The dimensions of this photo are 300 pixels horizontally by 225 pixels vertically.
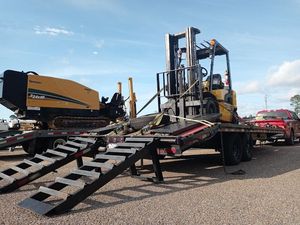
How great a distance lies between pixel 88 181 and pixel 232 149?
473cm

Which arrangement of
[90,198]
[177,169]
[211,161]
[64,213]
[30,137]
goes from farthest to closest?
[30,137] < [211,161] < [177,169] < [90,198] < [64,213]

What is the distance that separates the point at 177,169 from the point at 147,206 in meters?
3.93

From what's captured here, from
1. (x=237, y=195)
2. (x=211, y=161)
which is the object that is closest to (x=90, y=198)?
(x=237, y=195)

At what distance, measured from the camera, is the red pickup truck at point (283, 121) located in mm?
16319

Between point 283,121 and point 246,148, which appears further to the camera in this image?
point 283,121

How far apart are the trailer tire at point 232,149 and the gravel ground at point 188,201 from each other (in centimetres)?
124

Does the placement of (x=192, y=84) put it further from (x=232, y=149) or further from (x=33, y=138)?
(x=33, y=138)

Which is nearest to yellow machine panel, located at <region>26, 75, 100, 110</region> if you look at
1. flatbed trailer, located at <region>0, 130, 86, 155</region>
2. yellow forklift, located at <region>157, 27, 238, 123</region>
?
flatbed trailer, located at <region>0, 130, 86, 155</region>

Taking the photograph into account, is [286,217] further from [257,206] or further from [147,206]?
[147,206]

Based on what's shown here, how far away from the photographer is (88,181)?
6707mm

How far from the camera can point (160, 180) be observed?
297 inches

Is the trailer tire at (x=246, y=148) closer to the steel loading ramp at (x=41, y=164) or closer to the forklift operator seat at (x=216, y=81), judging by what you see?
the forklift operator seat at (x=216, y=81)

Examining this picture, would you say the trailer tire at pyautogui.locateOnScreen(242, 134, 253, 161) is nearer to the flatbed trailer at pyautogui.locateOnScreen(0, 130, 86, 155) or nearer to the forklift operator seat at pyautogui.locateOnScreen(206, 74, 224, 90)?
the forklift operator seat at pyautogui.locateOnScreen(206, 74, 224, 90)

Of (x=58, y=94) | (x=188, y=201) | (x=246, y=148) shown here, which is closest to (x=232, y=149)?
(x=246, y=148)
